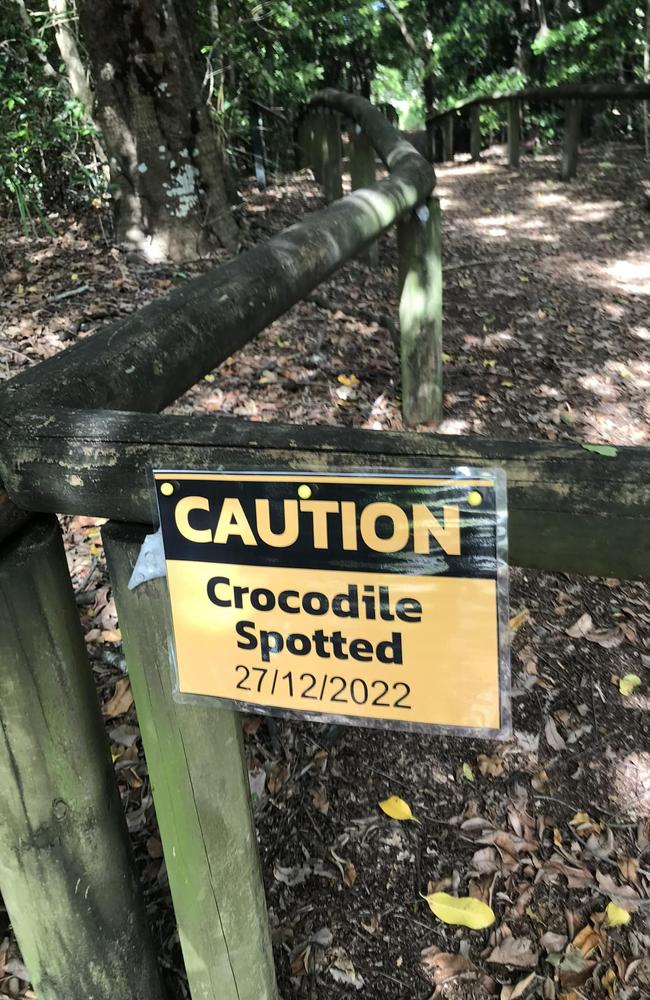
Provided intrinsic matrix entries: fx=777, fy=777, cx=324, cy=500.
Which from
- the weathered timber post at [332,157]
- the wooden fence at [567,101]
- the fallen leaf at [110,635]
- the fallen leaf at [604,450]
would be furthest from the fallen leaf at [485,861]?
the wooden fence at [567,101]

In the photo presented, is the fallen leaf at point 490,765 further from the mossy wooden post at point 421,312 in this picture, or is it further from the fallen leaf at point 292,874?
the mossy wooden post at point 421,312

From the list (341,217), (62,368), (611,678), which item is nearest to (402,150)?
(341,217)

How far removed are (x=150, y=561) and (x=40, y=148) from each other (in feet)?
17.2

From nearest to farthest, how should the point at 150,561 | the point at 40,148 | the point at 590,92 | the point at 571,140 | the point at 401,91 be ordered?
the point at 150,561, the point at 40,148, the point at 590,92, the point at 571,140, the point at 401,91

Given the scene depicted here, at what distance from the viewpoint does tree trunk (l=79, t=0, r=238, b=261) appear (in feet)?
15.1

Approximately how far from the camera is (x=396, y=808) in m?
2.35

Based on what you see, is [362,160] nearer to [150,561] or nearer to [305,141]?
[305,141]

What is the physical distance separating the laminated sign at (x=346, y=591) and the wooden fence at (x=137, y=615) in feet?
0.14

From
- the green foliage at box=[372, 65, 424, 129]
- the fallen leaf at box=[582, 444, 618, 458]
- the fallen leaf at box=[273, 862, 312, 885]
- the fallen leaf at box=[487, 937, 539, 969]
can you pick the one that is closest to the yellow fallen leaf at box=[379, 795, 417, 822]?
the fallen leaf at box=[273, 862, 312, 885]

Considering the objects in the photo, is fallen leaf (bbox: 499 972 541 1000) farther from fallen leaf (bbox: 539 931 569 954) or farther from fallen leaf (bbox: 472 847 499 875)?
fallen leaf (bbox: 472 847 499 875)

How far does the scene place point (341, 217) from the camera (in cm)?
289

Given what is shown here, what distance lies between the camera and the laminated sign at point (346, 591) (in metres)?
1.03

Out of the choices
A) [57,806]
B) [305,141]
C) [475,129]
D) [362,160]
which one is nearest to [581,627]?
[57,806]

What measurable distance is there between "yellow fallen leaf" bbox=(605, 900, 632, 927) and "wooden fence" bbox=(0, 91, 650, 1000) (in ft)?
3.27
